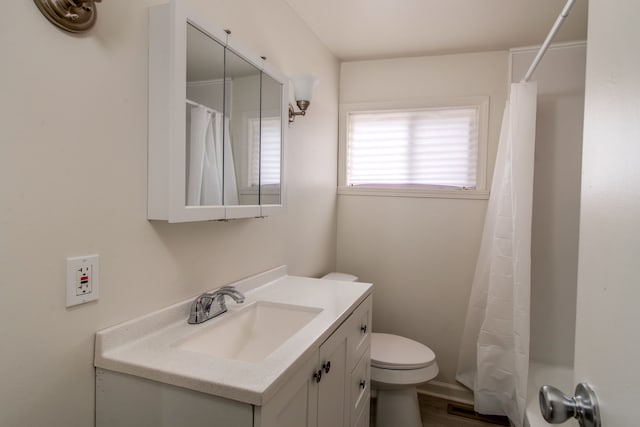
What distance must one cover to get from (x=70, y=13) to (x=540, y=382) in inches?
110

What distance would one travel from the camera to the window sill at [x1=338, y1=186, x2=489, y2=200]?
254cm

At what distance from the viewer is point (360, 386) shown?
5.67 ft

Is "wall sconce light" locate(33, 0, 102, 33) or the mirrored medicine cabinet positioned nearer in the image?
"wall sconce light" locate(33, 0, 102, 33)

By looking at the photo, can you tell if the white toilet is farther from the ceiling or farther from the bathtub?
the ceiling

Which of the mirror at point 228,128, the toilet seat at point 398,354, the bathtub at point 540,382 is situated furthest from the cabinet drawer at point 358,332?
the bathtub at point 540,382

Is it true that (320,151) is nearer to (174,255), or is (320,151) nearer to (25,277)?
(174,255)

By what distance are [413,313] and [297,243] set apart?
1.10m

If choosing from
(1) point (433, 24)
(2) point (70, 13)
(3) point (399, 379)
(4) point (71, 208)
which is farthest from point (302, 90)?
(3) point (399, 379)

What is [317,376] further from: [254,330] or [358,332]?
[358,332]

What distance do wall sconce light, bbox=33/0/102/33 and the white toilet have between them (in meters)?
1.94

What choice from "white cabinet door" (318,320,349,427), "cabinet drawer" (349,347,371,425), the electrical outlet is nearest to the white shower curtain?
"cabinet drawer" (349,347,371,425)

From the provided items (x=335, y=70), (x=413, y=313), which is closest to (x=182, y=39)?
(x=335, y=70)

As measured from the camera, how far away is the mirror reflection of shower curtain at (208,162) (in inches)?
47.3

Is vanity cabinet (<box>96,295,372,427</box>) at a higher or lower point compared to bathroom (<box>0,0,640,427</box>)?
lower
